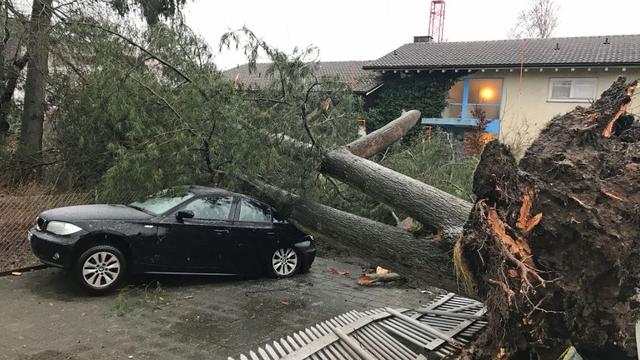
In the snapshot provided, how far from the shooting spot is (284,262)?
755cm

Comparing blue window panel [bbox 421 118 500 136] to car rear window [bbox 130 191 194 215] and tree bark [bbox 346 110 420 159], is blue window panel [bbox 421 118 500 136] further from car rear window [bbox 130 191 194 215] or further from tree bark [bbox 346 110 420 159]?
car rear window [bbox 130 191 194 215]

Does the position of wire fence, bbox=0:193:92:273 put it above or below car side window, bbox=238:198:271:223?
below

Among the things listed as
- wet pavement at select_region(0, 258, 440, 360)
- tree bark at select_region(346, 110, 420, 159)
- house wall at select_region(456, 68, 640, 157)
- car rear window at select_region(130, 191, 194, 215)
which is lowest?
wet pavement at select_region(0, 258, 440, 360)

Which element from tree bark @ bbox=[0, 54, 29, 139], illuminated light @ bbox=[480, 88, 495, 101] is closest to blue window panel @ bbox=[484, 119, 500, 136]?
illuminated light @ bbox=[480, 88, 495, 101]

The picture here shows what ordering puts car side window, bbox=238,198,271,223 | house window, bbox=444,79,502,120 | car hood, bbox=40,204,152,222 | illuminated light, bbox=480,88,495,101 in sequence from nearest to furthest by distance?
car hood, bbox=40,204,152,222 < car side window, bbox=238,198,271,223 < house window, bbox=444,79,502,120 < illuminated light, bbox=480,88,495,101

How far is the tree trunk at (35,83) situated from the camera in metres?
8.25

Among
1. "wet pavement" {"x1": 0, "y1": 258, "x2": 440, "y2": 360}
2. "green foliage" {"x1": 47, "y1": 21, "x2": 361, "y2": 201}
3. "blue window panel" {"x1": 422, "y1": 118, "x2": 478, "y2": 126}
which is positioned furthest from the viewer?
"blue window panel" {"x1": 422, "y1": 118, "x2": 478, "y2": 126}

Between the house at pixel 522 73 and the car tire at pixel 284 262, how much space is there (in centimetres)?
1320

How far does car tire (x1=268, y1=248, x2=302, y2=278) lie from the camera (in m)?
7.44

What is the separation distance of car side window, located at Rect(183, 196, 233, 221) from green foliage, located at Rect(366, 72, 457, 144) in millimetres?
14828

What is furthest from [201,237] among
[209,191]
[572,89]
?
[572,89]

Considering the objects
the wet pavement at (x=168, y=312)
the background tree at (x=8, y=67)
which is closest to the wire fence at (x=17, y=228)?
the wet pavement at (x=168, y=312)

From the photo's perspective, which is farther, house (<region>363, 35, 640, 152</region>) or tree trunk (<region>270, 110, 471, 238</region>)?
house (<region>363, 35, 640, 152</region>)

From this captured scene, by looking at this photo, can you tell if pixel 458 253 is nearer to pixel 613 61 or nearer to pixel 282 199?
pixel 282 199
